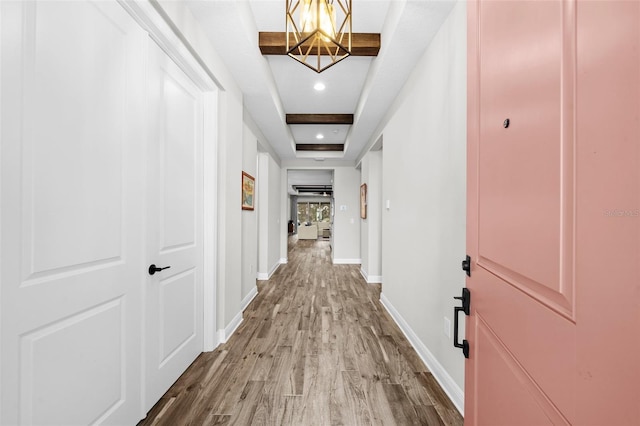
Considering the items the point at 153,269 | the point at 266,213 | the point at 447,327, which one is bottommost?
the point at 447,327

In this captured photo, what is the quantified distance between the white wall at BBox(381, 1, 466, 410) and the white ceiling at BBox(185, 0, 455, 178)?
0.53 feet

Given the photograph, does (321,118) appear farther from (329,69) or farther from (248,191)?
(248,191)

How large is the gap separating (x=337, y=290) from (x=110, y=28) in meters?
3.83

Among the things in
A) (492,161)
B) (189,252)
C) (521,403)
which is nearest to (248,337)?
(189,252)

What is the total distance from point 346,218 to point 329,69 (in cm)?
377

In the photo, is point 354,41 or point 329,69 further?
point 329,69

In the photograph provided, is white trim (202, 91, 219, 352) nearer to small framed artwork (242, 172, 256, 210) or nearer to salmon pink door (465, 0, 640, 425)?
small framed artwork (242, 172, 256, 210)

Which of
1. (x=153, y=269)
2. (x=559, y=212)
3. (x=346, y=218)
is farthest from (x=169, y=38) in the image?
(x=346, y=218)

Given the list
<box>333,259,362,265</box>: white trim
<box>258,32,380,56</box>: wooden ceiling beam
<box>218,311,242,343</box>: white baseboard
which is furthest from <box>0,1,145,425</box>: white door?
<box>333,259,362,265</box>: white trim

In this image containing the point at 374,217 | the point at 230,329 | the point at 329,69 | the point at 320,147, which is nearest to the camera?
the point at 230,329

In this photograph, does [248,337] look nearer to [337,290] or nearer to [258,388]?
[258,388]

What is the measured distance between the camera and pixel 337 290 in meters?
4.23

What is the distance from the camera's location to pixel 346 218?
633 cm

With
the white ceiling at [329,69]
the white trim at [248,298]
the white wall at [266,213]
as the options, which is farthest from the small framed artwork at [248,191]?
the white trim at [248,298]
